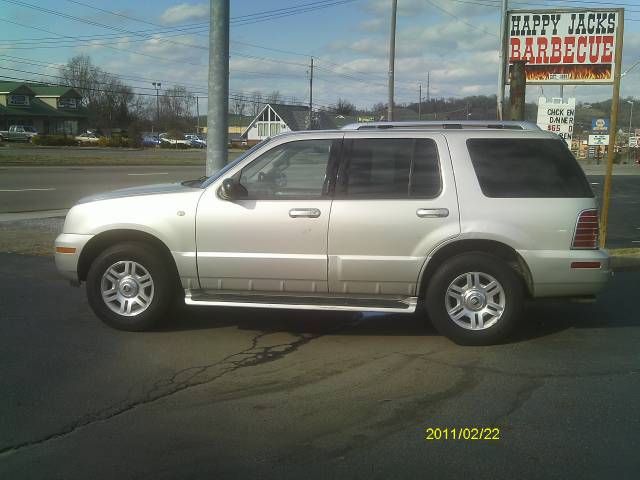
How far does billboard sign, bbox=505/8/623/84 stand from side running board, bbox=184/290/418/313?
8414mm

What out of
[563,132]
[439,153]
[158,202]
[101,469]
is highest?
[563,132]

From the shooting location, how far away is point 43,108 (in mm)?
87938

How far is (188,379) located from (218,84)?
5793mm

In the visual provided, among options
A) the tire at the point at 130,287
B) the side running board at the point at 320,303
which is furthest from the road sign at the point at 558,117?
the tire at the point at 130,287

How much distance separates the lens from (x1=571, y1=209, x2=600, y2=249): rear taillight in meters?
5.91

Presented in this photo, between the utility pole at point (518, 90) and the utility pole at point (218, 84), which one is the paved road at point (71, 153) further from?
the utility pole at point (518, 90)

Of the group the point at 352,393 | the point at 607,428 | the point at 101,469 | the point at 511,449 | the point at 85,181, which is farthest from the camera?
the point at 85,181

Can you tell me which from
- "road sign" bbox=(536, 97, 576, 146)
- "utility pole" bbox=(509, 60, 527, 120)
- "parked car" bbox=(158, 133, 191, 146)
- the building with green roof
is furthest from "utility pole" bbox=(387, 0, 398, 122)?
the building with green roof

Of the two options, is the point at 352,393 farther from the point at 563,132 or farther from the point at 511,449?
the point at 563,132

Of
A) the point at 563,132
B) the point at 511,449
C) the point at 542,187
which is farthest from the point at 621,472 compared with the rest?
the point at 563,132

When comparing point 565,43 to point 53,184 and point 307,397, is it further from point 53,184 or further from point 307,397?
point 53,184

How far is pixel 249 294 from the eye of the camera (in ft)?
20.6

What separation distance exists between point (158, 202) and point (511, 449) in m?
3.82

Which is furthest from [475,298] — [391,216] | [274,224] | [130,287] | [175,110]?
[175,110]
